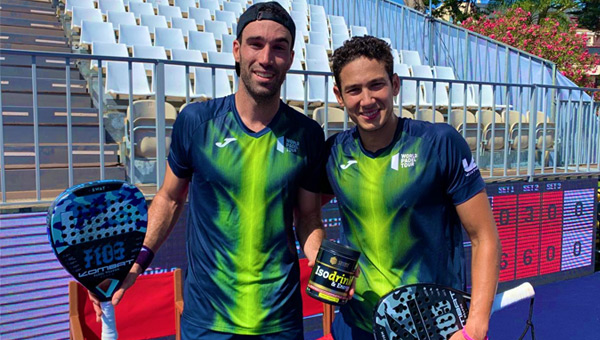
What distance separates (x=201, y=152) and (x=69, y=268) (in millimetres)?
629

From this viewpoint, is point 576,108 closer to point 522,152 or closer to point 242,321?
point 522,152

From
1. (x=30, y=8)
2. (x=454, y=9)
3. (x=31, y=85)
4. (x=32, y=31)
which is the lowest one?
(x=31, y=85)

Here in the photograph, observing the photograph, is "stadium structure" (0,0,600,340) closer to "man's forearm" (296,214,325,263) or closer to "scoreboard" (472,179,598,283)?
"scoreboard" (472,179,598,283)

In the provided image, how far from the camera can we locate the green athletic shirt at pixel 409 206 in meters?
1.81

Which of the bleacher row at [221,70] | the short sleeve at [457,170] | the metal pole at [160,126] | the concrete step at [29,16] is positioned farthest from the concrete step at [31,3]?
the short sleeve at [457,170]

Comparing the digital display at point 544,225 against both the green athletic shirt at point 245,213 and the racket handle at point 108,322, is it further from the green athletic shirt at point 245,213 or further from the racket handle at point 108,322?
A: the racket handle at point 108,322

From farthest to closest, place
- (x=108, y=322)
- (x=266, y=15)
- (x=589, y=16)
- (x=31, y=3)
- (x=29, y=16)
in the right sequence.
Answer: (x=589, y=16) < (x=31, y=3) < (x=29, y=16) < (x=266, y=15) < (x=108, y=322)

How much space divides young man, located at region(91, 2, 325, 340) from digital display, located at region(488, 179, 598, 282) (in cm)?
384

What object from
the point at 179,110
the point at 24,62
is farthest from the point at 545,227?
the point at 24,62

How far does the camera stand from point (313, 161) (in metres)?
2.00

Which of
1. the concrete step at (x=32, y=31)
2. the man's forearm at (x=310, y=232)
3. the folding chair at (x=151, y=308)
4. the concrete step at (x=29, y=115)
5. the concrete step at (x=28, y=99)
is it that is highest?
the concrete step at (x=32, y=31)

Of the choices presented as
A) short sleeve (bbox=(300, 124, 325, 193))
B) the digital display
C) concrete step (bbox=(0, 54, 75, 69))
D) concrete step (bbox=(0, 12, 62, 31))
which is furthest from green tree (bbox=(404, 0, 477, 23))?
short sleeve (bbox=(300, 124, 325, 193))

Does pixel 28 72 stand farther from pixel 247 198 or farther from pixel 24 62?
pixel 247 198

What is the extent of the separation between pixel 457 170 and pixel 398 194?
0.22 meters
